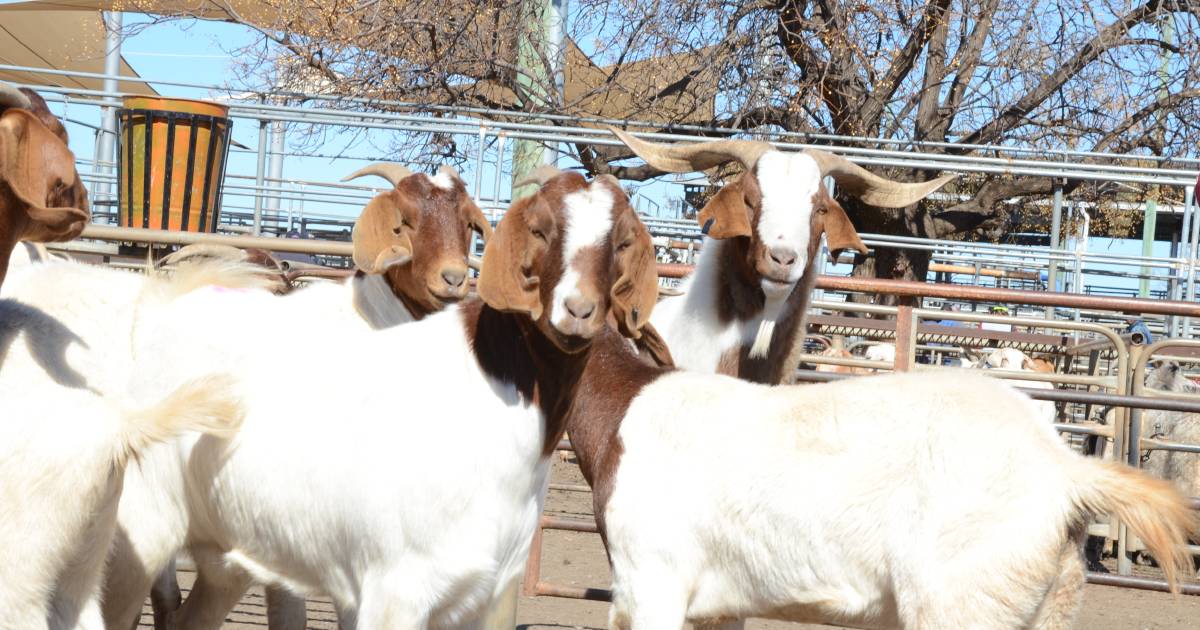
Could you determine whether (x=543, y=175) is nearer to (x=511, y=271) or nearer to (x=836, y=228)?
(x=511, y=271)

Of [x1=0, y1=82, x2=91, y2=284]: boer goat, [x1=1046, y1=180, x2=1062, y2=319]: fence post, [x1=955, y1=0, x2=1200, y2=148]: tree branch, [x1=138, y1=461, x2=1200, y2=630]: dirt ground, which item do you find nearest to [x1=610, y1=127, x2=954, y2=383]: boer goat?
[x1=138, y1=461, x2=1200, y2=630]: dirt ground

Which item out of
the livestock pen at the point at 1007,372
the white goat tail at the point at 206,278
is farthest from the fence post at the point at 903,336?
the white goat tail at the point at 206,278

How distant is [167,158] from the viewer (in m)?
9.05

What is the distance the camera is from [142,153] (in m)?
9.05

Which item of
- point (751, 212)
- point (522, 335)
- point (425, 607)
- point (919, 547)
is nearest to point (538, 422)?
point (522, 335)

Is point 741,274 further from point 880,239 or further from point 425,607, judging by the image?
point 880,239

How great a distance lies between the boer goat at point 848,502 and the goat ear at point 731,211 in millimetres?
732

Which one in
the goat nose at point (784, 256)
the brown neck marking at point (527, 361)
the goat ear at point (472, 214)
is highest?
the goat ear at point (472, 214)

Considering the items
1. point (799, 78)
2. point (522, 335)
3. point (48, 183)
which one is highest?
point (799, 78)

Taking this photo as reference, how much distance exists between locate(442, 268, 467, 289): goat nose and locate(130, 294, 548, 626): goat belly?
645mm

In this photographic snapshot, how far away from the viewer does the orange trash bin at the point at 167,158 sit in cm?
904

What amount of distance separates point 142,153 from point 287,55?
7777 mm

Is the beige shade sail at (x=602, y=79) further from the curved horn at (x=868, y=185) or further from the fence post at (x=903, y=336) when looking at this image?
the curved horn at (x=868, y=185)

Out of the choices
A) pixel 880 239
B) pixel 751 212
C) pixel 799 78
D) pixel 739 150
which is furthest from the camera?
pixel 799 78
